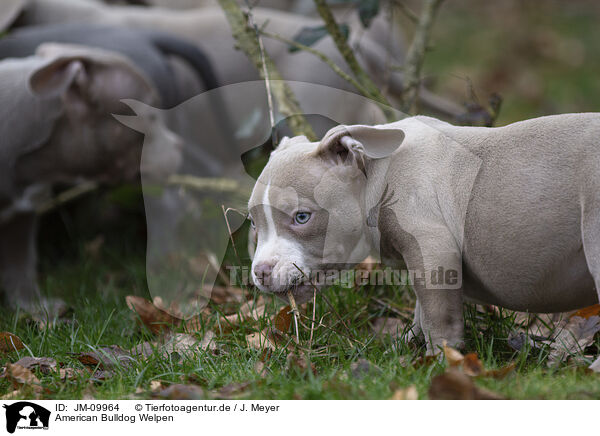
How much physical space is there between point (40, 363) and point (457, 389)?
1.37 metres

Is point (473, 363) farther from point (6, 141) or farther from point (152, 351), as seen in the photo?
point (6, 141)

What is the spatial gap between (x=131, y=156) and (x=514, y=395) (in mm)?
2772

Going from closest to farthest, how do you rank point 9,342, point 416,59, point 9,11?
1. point 9,342
2. point 416,59
3. point 9,11

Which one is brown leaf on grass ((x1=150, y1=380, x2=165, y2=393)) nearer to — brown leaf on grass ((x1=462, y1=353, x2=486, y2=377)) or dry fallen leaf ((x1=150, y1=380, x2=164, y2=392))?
dry fallen leaf ((x1=150, y1=380, x2=164, y2=392))

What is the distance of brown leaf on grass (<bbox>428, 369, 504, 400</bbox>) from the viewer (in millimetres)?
1782

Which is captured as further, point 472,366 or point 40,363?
point 40,363

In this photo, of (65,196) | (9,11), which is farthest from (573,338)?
(9,11)

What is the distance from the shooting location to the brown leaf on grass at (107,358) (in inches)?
92.1

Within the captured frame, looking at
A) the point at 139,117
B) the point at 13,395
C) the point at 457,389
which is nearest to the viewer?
the point at 457,389

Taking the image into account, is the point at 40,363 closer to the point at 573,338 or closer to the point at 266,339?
the point at 266,339

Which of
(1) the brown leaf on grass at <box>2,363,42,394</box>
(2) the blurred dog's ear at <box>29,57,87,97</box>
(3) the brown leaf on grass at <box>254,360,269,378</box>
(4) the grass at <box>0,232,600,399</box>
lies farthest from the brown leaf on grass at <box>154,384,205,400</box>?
(2) the blurred dog's ear at <box>29,57,87,97</box>

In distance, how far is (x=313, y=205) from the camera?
2.14 meters

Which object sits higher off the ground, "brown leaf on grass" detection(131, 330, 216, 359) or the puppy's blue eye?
the puppy's blue eye
